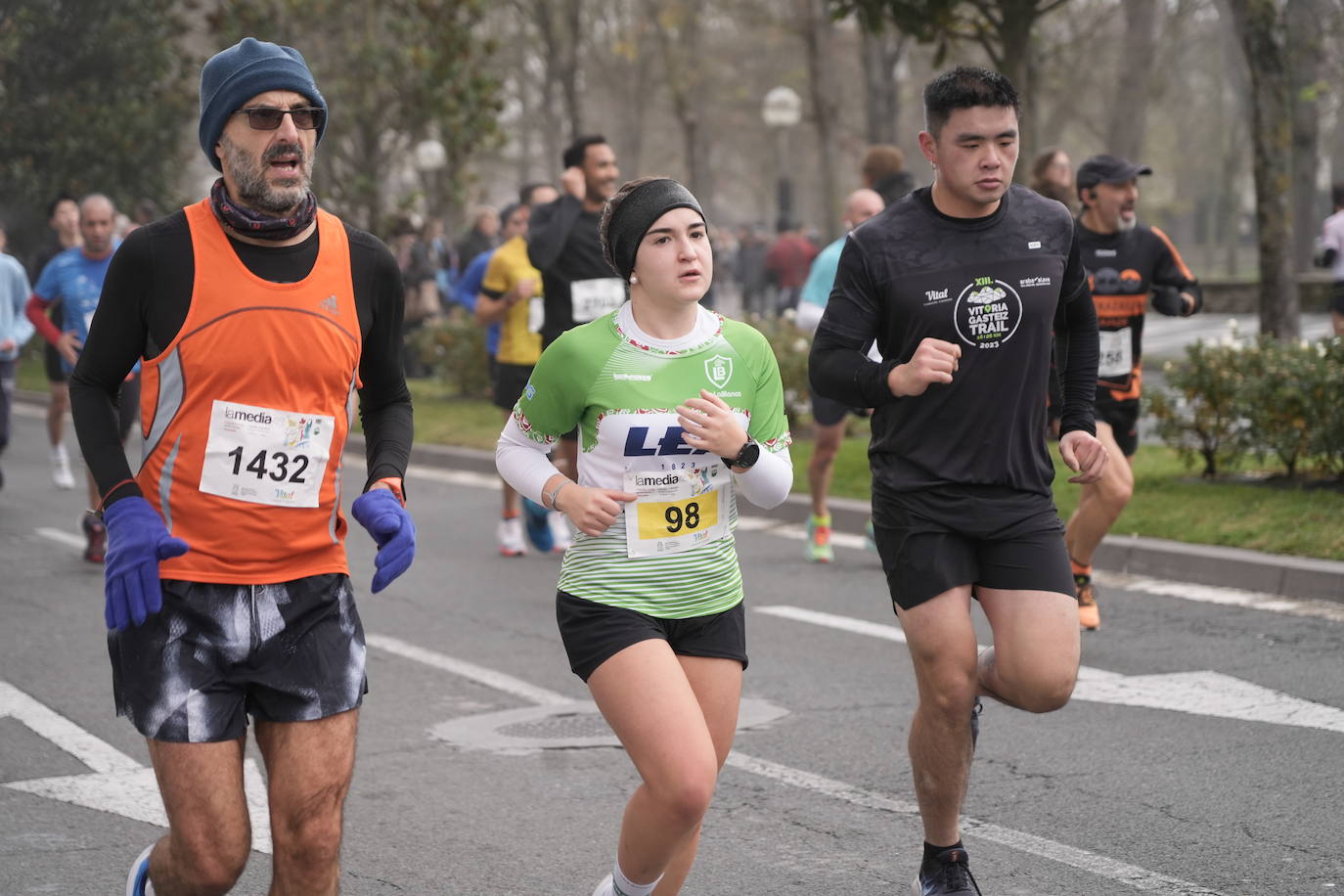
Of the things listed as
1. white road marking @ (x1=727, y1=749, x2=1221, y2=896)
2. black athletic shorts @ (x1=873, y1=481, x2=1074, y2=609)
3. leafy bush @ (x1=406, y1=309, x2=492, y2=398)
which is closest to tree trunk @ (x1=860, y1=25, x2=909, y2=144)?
leafy bush @ (x1=406, y1=309, x2=492, y2=398)

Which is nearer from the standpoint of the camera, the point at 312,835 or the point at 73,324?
the point at 312,835

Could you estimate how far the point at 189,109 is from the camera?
30484 millimetres

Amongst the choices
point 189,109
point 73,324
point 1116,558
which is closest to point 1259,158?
point 1116,558

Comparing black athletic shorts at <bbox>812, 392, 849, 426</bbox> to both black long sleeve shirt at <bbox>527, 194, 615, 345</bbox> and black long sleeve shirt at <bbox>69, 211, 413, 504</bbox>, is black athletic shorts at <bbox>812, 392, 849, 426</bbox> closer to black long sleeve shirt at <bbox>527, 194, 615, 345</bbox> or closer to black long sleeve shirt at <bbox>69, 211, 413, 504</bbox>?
black long sleeve shirt at <bbox>527, 194, 615, 345</bbox>

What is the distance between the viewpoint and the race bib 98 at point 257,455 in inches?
139

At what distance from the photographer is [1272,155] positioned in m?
12.6

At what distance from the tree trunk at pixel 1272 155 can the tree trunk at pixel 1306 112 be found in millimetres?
6504

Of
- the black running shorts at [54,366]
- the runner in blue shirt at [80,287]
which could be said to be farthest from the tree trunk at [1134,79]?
the runner in blue shirt at [80,287]

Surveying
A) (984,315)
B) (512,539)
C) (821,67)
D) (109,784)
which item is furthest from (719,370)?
(821,67)

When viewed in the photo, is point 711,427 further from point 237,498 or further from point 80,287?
point 80,287

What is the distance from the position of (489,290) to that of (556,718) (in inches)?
168

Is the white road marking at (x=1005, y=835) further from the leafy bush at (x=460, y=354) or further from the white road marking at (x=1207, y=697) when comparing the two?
the leafy bush at (x=460, y=354)

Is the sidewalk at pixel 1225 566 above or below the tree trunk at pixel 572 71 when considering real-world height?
below

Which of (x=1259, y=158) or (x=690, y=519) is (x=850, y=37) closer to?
(x=1259, y=158)
